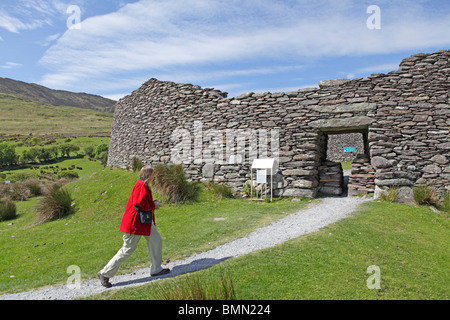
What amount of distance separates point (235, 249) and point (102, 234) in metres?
4.75

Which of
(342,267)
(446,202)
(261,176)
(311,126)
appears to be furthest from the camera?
(311,126)

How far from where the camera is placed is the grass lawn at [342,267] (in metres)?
4.04

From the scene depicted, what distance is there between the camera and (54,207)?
1248 centimetres

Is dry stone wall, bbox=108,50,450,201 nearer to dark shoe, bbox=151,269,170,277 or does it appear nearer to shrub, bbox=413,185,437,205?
shrub, bbox=413,185,437,205

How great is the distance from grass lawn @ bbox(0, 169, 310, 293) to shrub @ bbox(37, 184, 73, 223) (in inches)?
18.1

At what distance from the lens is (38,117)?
115000mm

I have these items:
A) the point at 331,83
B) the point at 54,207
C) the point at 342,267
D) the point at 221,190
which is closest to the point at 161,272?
the point at 342,267

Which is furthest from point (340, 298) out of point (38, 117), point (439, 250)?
point (38, 117)

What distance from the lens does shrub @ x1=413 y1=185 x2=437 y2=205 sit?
9.29 m

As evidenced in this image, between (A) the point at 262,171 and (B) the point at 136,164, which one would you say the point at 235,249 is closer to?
(A) the point at 262,171

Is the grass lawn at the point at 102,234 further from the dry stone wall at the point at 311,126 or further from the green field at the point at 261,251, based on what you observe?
the dry stone wall at the point at 311,126

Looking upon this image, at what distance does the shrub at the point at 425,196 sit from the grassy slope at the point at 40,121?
3278 inches

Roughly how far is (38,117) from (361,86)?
132 metres
